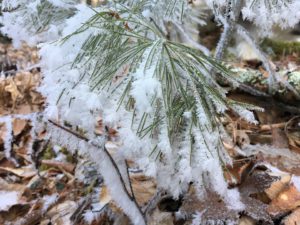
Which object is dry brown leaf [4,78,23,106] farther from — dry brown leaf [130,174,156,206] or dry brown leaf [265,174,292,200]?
dry brown leaf [265,174,292,200]

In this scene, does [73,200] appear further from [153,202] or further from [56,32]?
[56,32]

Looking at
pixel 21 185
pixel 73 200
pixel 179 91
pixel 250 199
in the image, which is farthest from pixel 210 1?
pixel 21 185

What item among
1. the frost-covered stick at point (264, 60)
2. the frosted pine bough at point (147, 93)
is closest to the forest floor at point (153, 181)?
the frost-covered stick at point (264, 60)

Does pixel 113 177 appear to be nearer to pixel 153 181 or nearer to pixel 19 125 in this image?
pixel 153 181

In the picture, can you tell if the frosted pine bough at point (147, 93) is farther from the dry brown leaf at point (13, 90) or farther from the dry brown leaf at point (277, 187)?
→ the dry brown leaf at point (13, 90)

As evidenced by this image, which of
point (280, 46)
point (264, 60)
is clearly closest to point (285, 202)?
point (264, 60)

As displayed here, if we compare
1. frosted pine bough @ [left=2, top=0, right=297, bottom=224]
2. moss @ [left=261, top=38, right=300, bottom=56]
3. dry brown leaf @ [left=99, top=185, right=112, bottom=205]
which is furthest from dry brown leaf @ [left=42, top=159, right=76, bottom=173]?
moss @ [left=261, top=38, right=300, bottom=56]
